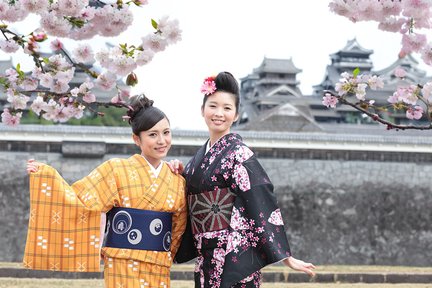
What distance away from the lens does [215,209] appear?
13.2 feet

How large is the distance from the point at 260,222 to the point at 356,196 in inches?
449

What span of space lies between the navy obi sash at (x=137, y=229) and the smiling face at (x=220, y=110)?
51cm

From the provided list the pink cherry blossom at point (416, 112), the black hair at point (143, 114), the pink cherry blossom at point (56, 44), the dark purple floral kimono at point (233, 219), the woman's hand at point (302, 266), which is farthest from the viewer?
the pink cherry blossom at point (416, 112)

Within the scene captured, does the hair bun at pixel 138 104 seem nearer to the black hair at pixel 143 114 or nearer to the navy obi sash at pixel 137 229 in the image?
the black hair at pixel 143 114

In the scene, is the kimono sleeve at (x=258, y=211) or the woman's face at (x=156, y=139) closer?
the kimono sleeve at (x=258, y=211)

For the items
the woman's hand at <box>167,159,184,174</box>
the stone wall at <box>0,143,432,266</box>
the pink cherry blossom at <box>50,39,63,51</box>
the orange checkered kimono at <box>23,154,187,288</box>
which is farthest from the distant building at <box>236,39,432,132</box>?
the orange checkered kimono at <box>23,154,187,288</box>

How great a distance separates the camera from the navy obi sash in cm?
396

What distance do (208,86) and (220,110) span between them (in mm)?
136

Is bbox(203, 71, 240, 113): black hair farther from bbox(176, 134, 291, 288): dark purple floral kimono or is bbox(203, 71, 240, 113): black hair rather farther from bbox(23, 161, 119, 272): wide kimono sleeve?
bbox(23, 161, 119, 272): wide kimono sleeve

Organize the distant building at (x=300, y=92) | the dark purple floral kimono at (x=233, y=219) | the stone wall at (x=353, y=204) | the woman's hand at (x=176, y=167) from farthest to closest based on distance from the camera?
the distant building at (x=300, y=92)
the stone wall at (x=353, y=204)
the woman's hand at (x=176, y=167)
the dark purple floral kimono at (x=233, y=219)

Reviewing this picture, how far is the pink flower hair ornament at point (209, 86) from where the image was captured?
4043 mm

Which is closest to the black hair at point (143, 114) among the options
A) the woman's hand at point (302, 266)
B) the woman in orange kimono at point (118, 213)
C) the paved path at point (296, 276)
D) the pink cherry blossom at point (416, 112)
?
the woman in orange kimono at point (118, 213)

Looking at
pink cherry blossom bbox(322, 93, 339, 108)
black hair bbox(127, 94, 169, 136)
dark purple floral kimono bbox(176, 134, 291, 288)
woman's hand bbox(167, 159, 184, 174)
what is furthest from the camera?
pink cherry blossom bbox(322, 93, 339, 108)

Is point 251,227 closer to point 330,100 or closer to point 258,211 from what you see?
point 258,211
